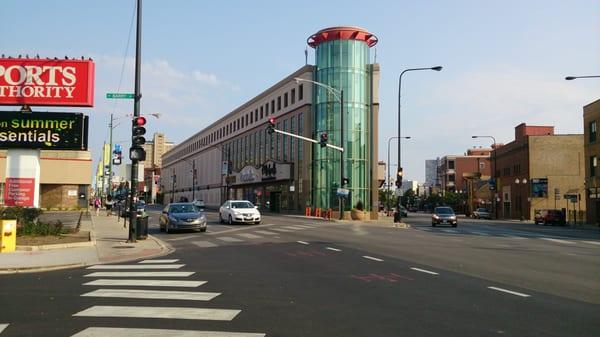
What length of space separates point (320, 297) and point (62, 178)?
55.6m

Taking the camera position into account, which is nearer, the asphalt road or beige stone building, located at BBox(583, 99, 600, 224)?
the asphalt road

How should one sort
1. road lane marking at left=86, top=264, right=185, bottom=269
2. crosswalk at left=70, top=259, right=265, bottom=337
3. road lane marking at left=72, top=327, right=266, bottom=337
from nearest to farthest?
road lane marking at left=72, top=327, right=266, bottom=337 → crosswalk at left=70, top=259, right=265, bottom=337 → road lane marking at left=86, top=264, right=185, bottom=269

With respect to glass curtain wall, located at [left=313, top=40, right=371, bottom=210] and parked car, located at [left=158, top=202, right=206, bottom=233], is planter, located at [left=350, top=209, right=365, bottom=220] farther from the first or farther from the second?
parked car, located at [left=158, top=202, right=206, bottom=233]

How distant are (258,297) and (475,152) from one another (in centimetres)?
14929

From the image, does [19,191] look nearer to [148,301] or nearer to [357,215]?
[148,301]

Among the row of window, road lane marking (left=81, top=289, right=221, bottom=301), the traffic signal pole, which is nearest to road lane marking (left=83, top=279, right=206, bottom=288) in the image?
road lane marking (left=81, top=289, right=221, bottom=301)

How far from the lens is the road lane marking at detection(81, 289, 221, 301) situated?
8.85 meters

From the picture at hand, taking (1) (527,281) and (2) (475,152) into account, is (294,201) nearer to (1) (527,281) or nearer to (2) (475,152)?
(1) (527,281)

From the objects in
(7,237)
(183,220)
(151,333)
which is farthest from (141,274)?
(183,220)

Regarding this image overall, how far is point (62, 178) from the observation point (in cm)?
5809

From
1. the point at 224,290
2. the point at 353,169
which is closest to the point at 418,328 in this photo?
the point at 224,290

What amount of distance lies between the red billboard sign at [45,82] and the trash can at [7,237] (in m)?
9.50

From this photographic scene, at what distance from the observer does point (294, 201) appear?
66125mm

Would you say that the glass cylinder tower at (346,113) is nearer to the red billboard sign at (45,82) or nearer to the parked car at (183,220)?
the parked car at (183,220)
